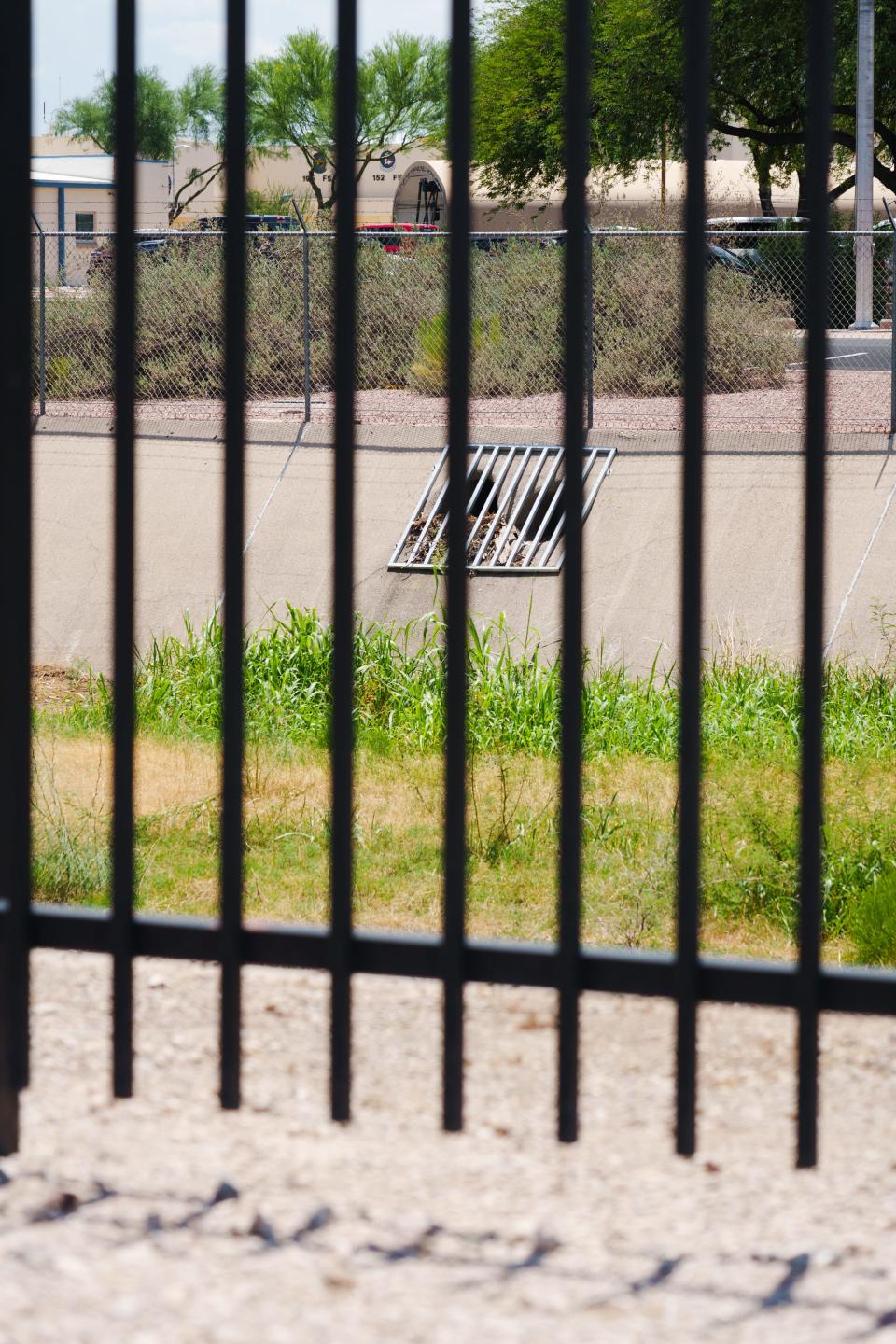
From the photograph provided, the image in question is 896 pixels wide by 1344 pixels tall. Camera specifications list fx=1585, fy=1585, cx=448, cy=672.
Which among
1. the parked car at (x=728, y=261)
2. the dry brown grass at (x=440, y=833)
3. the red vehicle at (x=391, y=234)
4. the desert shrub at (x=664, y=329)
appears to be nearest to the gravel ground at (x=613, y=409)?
the desert shrub at (x=664, y=329)

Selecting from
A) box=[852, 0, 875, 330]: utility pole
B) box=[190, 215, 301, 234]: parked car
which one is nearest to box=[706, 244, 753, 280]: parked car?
box=[852, 0, 875, 330]: utility pole

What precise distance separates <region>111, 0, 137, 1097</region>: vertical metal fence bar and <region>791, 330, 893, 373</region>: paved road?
16.7 meters

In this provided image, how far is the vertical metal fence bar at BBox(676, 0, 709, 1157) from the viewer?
7.89 feet

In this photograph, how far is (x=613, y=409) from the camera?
15.7 metres

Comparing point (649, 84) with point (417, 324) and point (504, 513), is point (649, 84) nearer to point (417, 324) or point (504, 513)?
point (417, 324)

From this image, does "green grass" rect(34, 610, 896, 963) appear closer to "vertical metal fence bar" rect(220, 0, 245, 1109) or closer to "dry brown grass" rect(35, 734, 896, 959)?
"dry brown grass" rect(35, 734, 896, 959)

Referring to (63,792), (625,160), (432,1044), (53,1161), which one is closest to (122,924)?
(53,1161)

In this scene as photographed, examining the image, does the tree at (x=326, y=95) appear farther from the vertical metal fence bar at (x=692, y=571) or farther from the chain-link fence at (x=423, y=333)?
A: the vertical metal fence bar at (x=692, y=571)

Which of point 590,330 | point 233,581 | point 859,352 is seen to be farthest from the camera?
point 859,352

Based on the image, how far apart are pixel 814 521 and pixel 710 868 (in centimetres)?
334

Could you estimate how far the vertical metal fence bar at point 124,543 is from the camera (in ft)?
8.63

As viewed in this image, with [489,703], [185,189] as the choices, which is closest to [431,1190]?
[489,703]

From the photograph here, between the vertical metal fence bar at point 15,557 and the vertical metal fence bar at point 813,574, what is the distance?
1283mm

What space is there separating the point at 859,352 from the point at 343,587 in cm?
2097
